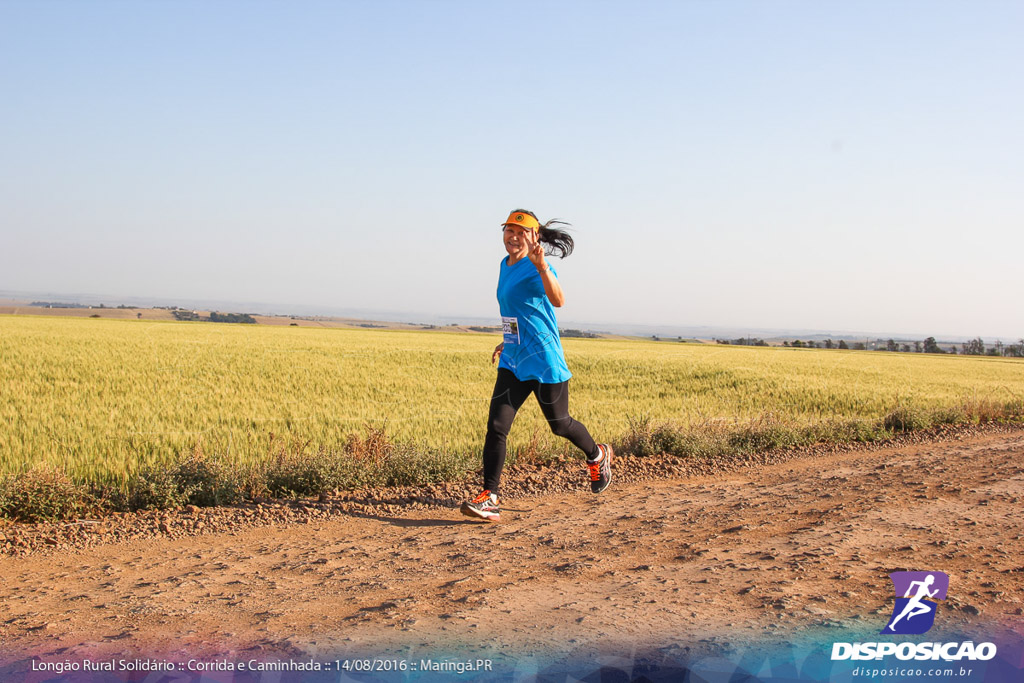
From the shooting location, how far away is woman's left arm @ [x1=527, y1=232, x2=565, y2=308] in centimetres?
472

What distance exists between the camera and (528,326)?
514cm

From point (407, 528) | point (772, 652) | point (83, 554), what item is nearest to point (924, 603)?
point (772, 652)

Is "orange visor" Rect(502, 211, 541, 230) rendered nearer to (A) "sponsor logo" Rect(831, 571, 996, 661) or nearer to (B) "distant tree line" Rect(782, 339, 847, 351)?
(A) "sponsor logo" Rect(831, 571, 996, 661)

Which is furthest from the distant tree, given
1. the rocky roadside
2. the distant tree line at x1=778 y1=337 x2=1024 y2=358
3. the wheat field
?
the rocky roadside

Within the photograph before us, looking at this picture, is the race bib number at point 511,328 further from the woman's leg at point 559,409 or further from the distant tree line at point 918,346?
the distant tree line at point 918,346

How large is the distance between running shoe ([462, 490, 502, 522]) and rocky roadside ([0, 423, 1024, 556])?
0.66 m

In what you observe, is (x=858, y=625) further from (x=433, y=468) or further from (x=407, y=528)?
(x=433, y=468)

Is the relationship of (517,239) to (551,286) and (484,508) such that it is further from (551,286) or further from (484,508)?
(484,508)

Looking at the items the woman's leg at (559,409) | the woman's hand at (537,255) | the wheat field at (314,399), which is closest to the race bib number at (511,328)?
the woman's leg at (559,409)

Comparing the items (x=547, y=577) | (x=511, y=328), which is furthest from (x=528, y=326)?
(x=547, y=577)

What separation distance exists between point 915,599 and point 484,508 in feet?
9.34

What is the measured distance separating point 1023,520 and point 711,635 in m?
2.88

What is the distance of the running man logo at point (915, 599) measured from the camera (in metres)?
2.93

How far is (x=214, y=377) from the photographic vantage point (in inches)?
688
